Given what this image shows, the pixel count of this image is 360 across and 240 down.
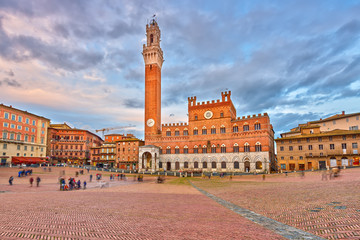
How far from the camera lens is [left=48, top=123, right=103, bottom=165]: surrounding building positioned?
75.6 metres

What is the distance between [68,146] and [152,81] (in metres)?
40.0

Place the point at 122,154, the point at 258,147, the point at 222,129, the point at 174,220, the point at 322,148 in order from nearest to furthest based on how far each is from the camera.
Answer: the point at 174,220
the point at 322,148
the point at 258,147
the point at 222,129
the point at 122,154

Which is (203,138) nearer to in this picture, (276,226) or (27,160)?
(27,160)

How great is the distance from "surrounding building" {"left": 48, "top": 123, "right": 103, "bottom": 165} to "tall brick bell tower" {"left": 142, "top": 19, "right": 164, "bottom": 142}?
98.4 ft

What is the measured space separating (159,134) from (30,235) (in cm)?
5542

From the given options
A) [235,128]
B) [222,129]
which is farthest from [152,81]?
[235,128]

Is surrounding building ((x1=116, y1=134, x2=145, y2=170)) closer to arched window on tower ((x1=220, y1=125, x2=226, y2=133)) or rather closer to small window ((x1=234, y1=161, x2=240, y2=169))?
arched window on tower ((x1=220, y1=125, x2=226, y2=133))

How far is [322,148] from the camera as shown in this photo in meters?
46.4

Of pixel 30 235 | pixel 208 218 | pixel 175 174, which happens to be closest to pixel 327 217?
pixel 208 218

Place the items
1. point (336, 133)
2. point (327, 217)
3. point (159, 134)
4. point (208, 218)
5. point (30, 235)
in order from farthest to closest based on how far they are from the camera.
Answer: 1. point (159, 134)
2. point (336, 133)
3. point (208, 218)
4. point (327, 217)
5. point (30, 235)

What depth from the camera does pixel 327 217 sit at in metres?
10.8

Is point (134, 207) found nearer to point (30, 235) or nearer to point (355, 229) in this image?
point (30, 235)

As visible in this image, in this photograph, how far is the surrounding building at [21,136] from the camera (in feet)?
163

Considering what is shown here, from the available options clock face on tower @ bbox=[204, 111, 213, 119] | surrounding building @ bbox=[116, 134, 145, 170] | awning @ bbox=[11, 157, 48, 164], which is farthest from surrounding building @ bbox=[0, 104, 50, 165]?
clock face on tower @ bbox=[204, 111, 213, 119]
